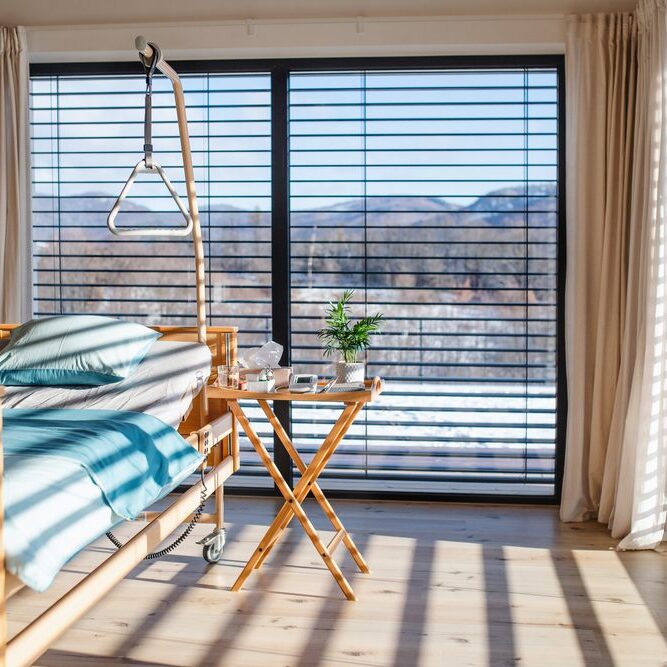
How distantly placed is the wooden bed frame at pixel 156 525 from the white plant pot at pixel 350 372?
0.47 meters

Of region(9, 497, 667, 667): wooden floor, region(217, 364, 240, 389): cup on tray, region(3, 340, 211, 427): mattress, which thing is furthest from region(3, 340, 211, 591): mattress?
region(9, 497, 667, 667): wooden floor

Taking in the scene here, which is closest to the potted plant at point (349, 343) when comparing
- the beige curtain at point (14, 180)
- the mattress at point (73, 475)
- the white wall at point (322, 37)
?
the mattress at point (73, 475)

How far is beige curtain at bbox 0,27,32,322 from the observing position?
3.72 meters

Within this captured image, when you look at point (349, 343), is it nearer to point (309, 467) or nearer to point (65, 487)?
point (309, 467)

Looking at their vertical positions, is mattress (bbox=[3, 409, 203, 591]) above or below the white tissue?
below

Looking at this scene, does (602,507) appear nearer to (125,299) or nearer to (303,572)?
(303,572)

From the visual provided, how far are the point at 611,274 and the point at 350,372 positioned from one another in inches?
51.5

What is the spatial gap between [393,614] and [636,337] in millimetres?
1555

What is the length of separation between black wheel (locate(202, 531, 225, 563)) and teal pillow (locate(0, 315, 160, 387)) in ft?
2.27

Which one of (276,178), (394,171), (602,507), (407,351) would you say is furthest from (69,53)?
(602,507)

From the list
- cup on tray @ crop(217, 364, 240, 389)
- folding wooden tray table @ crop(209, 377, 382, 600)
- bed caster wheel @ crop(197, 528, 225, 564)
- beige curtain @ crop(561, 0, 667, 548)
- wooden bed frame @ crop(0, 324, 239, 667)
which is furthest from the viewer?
beige curtain @ crop(561, 0, 667, 548)

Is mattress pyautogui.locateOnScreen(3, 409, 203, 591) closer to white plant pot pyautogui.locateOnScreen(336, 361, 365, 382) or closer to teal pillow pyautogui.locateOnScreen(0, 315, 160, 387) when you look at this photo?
teal pillow pyautogui.locateOnScreen(0, 315, 160, 387)

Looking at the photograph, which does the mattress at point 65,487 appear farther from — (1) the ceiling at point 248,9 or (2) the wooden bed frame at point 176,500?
(1) the ceiling at point 248,9

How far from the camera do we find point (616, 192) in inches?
139
